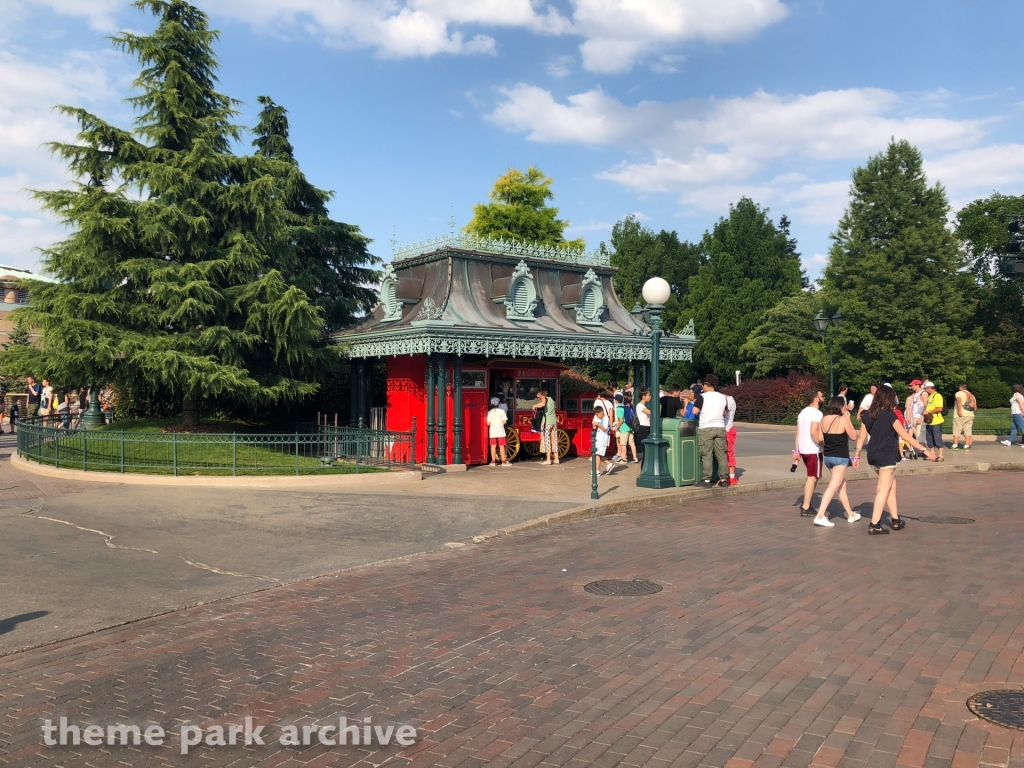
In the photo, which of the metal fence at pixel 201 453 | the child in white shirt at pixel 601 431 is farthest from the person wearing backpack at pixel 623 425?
the metal fence at pixel 201 453

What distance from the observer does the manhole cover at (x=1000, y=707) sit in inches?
182

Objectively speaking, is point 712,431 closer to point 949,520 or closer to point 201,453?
point 949,520

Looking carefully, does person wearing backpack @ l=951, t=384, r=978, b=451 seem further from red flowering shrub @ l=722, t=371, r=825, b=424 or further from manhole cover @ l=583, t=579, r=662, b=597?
manhole cover @ l=583, t=579, r=662, b=597

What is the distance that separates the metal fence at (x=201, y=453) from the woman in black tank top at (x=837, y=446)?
26.0 ft

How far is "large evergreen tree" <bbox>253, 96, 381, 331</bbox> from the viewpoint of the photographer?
2398 cm

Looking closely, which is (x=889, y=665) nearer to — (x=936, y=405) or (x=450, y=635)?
(x=450, y=635)

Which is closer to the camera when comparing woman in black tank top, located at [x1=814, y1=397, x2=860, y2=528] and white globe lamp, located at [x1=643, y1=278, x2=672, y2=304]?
woman in black tank top, located at [x1=814, y1=397, x2=860, y2=528]

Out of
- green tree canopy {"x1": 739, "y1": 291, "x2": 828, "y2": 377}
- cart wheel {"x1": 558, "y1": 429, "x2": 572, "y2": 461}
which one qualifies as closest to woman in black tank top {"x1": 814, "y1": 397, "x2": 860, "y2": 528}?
cart wheel {"x1": 558, "y1": 429, "x2": 572, "y2": 461}

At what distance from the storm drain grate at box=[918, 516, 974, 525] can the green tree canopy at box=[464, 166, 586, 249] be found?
114ft

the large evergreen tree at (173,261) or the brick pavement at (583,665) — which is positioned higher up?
the large evergreen tree at (173,261)

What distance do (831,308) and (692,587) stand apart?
1541 inches

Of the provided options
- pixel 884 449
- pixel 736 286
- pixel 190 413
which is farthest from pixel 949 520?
pixel 736 286

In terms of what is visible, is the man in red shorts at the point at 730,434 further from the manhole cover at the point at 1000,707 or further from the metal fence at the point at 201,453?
the manhole cover at the point at 1000,707

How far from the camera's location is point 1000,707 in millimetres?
4820
